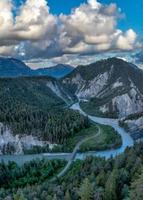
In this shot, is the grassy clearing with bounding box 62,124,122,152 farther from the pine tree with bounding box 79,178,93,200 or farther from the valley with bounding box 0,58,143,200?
the pine tree with bounding box 79,178,93,200

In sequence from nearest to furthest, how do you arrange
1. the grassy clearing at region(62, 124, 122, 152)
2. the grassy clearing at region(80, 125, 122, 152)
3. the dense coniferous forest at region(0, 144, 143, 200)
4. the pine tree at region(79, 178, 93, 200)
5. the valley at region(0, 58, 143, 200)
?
the pine tree at region(79, 178, 93, 200) → the dense coniferous forest at region(0, 144, 143, 200) → the valley at region(0, 58, 143, 200) → the grassy clearing at region(62, 124, 122, 152) → the grassy clearing at region(80, 125, 122, 152)

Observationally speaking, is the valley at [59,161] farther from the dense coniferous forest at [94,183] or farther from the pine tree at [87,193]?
the pine tree at [87,193]

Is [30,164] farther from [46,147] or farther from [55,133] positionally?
[55,133]

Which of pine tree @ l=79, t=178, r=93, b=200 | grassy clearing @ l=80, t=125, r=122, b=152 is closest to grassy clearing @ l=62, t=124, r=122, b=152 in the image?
grassy clearing @ l=80, t=125, r=122, b=152

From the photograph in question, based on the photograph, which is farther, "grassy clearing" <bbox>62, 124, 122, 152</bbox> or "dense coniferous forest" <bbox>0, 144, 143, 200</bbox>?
"grassy clearing" <bbox>62, 124, 122, 152</bbox>

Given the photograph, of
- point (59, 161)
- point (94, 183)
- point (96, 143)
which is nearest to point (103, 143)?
point (96, 143)

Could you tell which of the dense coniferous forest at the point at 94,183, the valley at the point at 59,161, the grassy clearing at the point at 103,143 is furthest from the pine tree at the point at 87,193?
the grassy clearing at the point at 103,143

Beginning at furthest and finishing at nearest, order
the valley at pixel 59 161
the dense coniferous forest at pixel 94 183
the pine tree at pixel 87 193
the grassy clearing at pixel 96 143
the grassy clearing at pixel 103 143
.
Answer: the grassy clearing at pixel 103 143
the grassy clearing at pixel 96 143
the valley at pixel 59 161
the dense coniferous forest at pixel 94 183
the pine tree at pixel 87 193

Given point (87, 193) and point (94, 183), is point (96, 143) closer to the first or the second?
point (94, 183)
